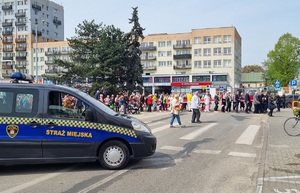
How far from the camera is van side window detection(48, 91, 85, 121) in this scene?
23.0 ft

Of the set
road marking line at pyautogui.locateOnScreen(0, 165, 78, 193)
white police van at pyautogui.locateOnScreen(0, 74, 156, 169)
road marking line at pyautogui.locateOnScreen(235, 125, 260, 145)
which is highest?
white police van at pyautogui.locateOnScreen(0, 74, 156, 169)

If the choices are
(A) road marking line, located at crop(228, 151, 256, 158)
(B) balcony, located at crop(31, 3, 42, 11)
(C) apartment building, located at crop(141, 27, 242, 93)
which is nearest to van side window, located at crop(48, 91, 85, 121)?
(A) road marking line, located at crop(228, 151, 256, 158)

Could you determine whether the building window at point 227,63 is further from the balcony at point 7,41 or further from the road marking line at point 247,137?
the road marking line at point 247,137

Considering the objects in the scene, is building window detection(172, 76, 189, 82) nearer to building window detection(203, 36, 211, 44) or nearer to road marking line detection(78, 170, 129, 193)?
building window detection(203, 36, 211, 44)

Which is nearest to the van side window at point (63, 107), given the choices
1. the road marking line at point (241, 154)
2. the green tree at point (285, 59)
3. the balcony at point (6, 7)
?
the road marking line at point (241, 154)

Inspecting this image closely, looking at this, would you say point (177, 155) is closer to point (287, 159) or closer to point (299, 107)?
point (287, 159)

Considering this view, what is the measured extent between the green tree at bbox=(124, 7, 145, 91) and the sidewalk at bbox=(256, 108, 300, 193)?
1237 inches

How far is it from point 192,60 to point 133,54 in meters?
42.7

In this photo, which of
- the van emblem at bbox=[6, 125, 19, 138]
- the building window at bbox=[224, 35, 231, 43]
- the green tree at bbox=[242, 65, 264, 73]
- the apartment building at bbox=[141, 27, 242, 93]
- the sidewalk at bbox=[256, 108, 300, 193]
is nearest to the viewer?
the sidewalk at bbox=[256, 108, 300, 193]

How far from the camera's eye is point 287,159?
838 centimetres

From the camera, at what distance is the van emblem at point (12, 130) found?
22.2ft

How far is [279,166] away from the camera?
760 cm

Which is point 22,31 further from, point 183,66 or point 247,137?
point 247,137

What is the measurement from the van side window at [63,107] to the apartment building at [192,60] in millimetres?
69537
